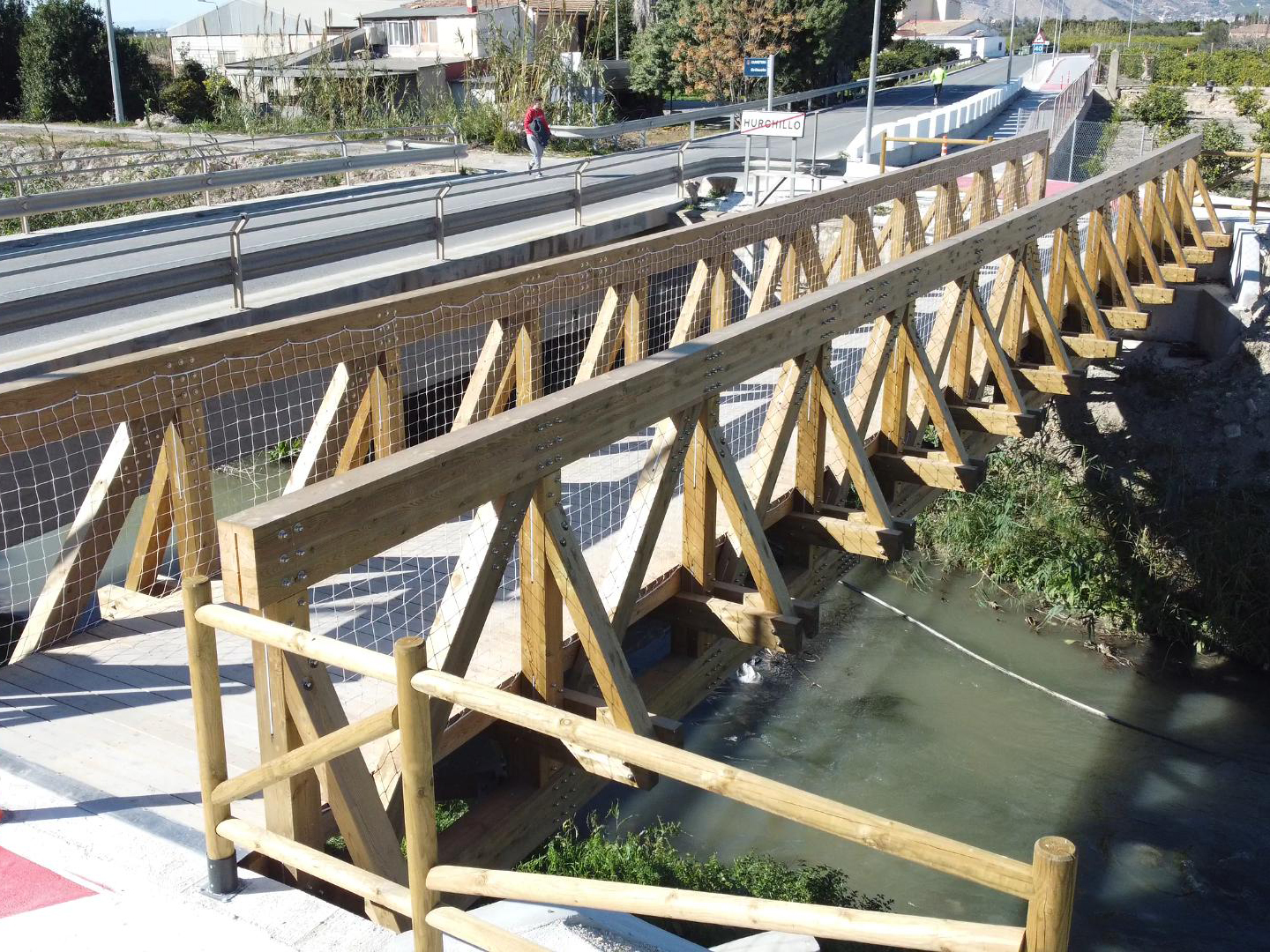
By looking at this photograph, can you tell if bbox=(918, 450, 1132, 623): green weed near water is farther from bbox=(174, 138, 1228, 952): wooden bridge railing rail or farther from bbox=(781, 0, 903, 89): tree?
bbox=(781, 0, 903, 89): tree

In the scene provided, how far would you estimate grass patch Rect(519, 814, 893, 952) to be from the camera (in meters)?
8.39

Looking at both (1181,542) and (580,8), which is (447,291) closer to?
(1181,542)

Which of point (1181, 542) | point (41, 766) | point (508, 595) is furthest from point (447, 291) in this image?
point (1181, 542)

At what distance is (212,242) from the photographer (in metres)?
16.6

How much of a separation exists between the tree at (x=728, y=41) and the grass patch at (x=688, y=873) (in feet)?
106

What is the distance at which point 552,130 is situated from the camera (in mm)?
22922

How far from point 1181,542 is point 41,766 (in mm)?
14039

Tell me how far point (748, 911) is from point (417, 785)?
0.85 meters

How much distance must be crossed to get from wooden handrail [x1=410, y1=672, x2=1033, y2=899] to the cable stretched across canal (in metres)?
9.26

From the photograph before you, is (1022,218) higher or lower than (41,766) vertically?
higher

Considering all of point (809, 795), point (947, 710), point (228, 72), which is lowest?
point (947, 710)

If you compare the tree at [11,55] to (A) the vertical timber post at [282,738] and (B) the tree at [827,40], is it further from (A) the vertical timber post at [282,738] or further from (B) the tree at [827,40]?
(A) the vertical timber post at [282,738]

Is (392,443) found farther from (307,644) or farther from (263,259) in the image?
(263,259)

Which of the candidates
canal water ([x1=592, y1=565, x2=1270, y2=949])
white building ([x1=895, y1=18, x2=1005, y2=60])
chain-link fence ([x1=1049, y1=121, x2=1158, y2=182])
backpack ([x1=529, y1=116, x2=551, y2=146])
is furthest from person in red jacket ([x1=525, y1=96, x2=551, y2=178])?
white building ([x1=895, y1=18, x2=1005, y2=60])
